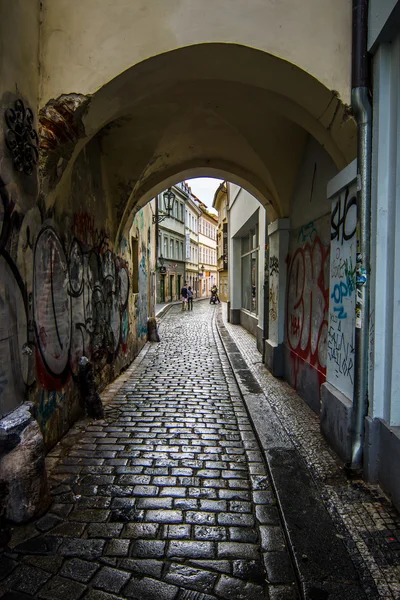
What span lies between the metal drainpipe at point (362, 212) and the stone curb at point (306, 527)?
1.83 feet

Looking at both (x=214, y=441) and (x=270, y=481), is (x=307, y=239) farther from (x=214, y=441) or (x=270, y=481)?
(x=270, y=481)

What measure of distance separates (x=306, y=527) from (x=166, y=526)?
101 cm

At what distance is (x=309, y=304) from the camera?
5.88 meters

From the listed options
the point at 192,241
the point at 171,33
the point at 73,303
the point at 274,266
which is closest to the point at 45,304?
the point at 73,303

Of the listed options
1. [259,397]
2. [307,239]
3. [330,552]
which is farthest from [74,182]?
[330,552]

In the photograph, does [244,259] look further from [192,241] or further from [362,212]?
[192,241]

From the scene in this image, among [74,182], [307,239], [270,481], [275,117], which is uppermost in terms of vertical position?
[275,117]

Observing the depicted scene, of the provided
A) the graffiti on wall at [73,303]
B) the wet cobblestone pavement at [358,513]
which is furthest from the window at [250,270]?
the wet cobblestone pavement at [358,513]

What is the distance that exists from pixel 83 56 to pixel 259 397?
483 centimetres

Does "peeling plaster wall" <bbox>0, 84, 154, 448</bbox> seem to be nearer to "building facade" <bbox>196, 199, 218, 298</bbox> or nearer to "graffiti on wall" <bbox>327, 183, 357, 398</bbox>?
"graffiti on wall" <bbox>327, 183, 357, 398</bbox>

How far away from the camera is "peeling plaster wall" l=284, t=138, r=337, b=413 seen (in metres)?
5.22

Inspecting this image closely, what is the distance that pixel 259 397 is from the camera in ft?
19.4

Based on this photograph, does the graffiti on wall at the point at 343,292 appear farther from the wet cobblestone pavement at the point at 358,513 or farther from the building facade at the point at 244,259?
the building facade at the point at 244,259

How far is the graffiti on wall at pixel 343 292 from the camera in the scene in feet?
12.3
